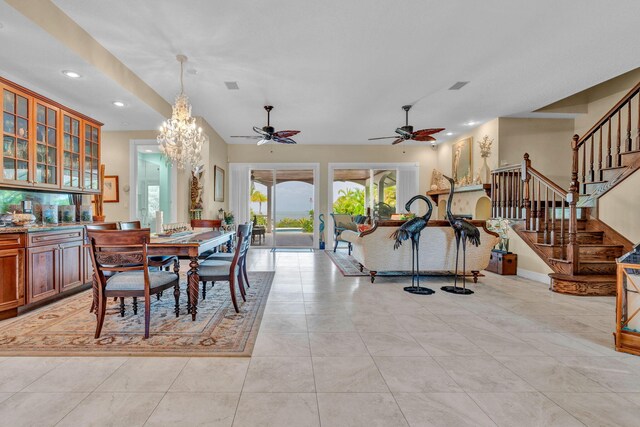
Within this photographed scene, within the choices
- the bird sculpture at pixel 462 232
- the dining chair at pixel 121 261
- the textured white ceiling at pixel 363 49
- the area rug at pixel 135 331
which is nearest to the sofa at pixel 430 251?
the bird sculpture at pixel 462 232

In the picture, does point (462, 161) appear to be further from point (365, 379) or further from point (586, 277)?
point (365, 379)

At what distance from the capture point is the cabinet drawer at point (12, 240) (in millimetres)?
2902

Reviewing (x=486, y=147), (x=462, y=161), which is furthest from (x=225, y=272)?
(x=462, y=161)

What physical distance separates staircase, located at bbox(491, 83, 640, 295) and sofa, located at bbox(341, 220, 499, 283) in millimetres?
820

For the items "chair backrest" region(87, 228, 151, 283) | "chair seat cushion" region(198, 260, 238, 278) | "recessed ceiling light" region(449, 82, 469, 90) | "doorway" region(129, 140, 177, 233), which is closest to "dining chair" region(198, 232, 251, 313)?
"chair seat cushion" region(198, 260, 238, 278)

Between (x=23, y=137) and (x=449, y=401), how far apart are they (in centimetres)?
484

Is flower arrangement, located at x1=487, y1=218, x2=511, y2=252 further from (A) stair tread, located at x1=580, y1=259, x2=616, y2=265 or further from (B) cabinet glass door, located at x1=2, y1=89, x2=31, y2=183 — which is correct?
(B) cabinet glass door, located at x1=2, y1=89, x2=31, y2=183

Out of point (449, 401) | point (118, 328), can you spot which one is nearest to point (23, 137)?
point (118, 328)

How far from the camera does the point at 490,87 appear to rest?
4.66 metres

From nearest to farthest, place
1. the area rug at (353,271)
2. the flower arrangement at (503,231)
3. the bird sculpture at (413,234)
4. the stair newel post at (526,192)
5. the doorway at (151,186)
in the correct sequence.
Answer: the bird sculpture at (413,234), the stair newel post at (526,192), the area rug at (353,271), the flower arrangement at (503,231), the doorway at (151,186)

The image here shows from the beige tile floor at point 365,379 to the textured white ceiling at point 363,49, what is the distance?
2.92 metres

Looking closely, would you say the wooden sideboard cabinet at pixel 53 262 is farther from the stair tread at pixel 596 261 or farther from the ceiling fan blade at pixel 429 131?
the stair tread at pixel 596 261

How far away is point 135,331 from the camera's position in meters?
2.62

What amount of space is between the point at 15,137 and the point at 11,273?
152cm
